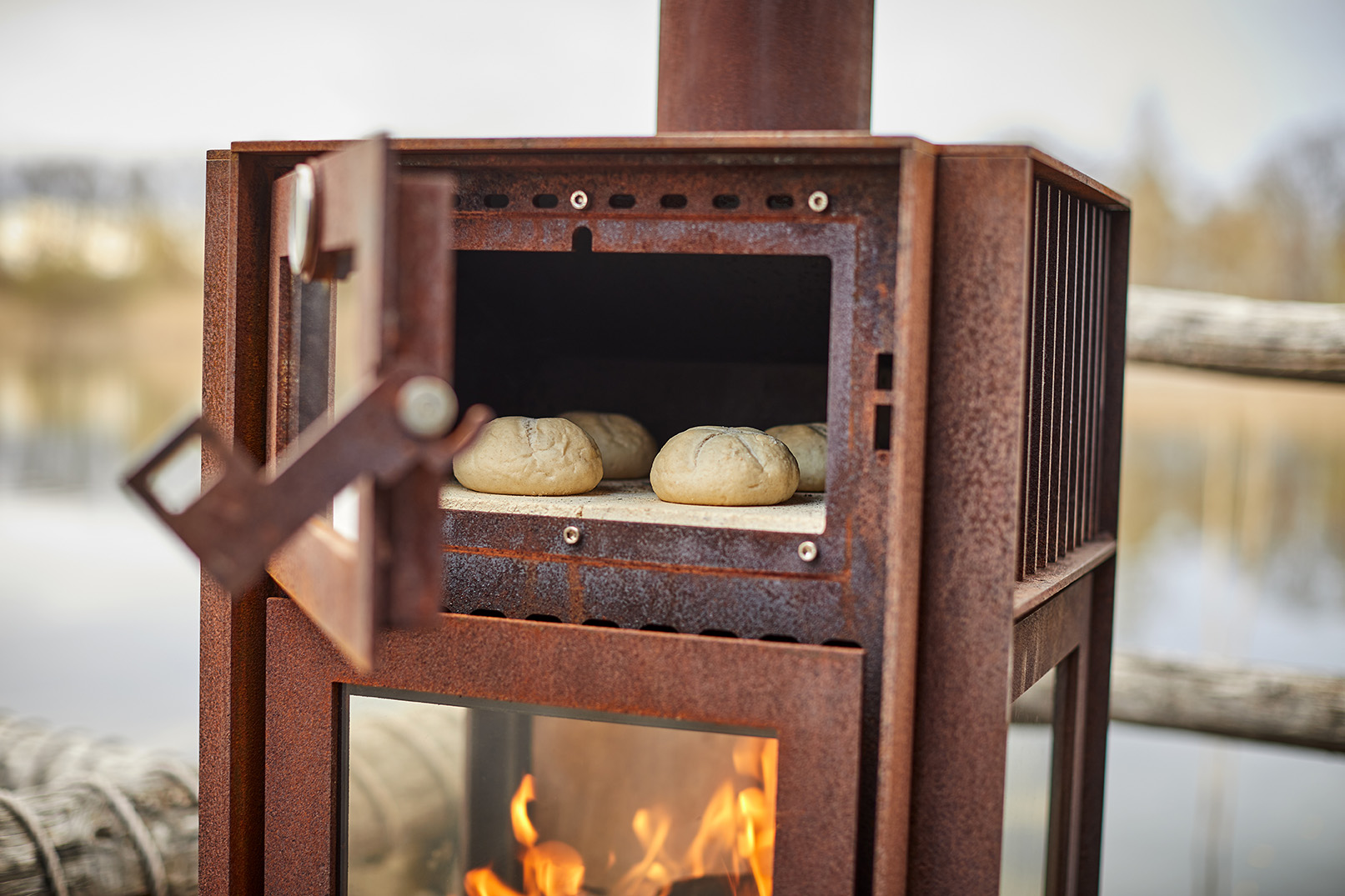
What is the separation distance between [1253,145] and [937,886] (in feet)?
7.72

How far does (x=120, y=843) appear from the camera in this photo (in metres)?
1.75

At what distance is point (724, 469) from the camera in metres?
1.19

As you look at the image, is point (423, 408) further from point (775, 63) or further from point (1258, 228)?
point (1258, 228)

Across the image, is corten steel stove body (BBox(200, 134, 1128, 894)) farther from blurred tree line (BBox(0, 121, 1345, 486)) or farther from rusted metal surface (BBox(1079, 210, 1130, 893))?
blurred tree line (BBox(0, 121, 1345, 486))

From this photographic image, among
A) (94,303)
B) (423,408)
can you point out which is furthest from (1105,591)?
(94,303)

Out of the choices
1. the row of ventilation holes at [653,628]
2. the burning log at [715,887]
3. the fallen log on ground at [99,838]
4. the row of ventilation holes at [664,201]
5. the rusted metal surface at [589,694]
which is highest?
the row of ventilation holes at [664,201]

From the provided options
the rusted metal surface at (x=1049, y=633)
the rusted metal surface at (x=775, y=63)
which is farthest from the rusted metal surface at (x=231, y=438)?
the rusted metal surface at (x=1049, y=633)

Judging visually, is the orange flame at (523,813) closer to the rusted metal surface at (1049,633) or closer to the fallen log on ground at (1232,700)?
the rusted metal surface at (1049,633)

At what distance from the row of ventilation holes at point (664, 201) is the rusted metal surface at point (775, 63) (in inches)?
14.4

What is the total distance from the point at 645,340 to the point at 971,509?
84 centimetres

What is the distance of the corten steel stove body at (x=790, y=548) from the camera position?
98 centimetres

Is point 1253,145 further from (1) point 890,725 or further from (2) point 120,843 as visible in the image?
(2) point 120,843

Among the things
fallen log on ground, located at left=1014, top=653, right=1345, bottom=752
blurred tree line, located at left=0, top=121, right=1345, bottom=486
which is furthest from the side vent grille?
blurred tree line, located at left=0, top=121, right=1345, bottom=486

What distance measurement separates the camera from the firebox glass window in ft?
3.84
